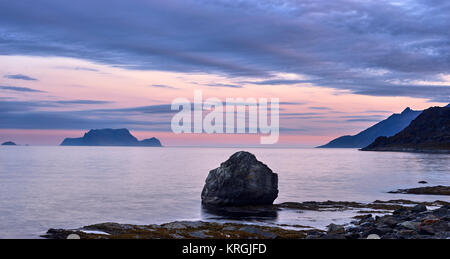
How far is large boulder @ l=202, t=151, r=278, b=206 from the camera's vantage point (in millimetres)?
47062

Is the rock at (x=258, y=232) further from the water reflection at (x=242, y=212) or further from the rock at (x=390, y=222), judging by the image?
the water reflection at (x=242, y=212)

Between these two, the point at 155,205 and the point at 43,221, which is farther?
the point at 155,205

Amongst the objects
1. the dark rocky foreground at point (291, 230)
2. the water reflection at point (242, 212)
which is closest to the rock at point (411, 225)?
the dark rocky foreground at point (291, 230)

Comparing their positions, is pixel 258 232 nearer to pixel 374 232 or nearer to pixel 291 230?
pixel 291 230

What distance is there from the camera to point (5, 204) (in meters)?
53.4

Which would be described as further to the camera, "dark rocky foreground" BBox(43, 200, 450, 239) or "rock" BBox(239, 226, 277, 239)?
"rock" BBox(239, 226, 277, 239)

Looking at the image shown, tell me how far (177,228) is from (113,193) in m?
35.7

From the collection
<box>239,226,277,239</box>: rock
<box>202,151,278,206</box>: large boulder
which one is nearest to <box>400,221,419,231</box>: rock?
<box>239,226,277,239</box>: rock

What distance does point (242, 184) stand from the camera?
47219 mm

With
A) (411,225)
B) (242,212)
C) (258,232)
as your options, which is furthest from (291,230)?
(242,212)

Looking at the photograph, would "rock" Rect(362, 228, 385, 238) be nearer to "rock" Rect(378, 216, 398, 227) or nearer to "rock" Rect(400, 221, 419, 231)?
"rock" Rect(400, 221, 419, 231)
